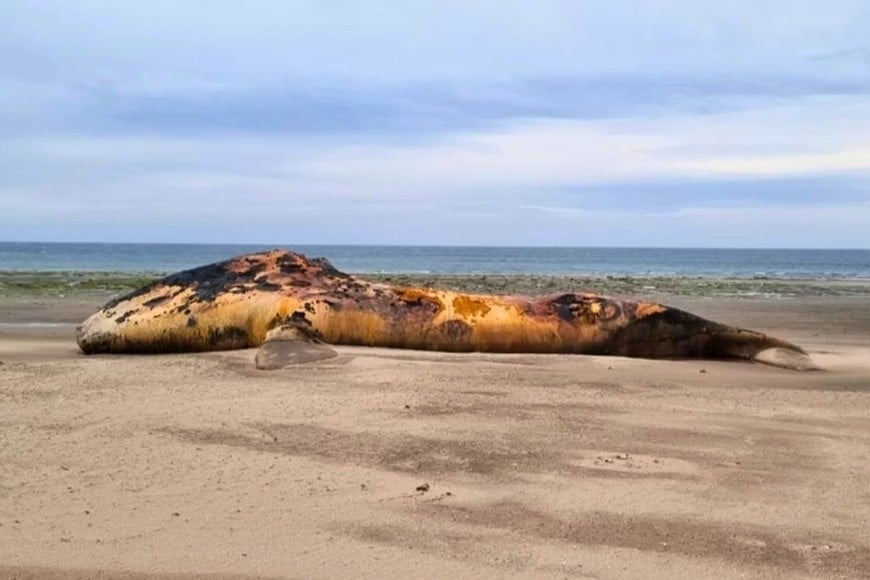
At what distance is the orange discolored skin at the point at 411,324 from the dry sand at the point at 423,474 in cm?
213

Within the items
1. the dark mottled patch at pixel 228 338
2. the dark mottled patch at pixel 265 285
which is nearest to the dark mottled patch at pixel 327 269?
the dark mottled patch at pixel 265 285

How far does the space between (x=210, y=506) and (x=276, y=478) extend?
0.54 metres

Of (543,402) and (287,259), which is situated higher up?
(287,259)

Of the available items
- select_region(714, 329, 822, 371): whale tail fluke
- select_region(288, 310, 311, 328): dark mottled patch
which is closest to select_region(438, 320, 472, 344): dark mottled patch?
select_region(288, 310, 311, 328): dark mottled patch

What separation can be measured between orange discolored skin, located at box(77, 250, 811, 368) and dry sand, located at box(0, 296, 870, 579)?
2.13m

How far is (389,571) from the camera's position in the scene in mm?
3826

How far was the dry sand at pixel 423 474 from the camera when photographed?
3.96 meters

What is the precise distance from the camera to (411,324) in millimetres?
11250

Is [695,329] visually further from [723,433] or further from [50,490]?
[50,490]

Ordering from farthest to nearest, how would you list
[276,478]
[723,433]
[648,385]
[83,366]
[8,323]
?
[8,323] < [83,366] < [648,385] < [723,433] < [276,478]

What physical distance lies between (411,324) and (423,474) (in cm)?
610

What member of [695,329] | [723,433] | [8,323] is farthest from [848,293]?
[723,433]

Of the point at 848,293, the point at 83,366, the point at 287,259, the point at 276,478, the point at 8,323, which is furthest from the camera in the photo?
the point at 848,293

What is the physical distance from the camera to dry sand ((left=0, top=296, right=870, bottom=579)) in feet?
13.0
